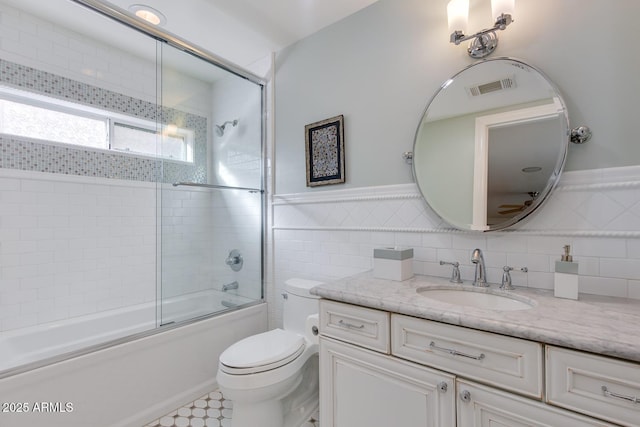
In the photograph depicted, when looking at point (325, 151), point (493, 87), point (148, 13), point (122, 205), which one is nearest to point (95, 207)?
point (122, 205)

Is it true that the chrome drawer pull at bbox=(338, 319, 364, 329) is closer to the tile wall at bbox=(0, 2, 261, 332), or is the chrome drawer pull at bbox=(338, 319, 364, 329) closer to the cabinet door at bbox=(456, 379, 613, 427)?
the cabinet door at bbox=(456, 379, 613, 427)

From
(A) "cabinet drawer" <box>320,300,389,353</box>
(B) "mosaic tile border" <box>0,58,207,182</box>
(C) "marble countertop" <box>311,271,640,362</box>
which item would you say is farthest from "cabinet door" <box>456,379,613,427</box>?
(B) "mosaic tile border" <box>0,58,207,182</box>

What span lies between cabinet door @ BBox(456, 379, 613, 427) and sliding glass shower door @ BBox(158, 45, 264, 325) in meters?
1.76

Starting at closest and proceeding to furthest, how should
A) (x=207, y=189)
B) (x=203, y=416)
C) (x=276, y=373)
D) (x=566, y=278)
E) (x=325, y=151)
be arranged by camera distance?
(x=566, y=278) < (x=276, y=373) < (x=203, y=416) < (x=325, y=151) < (x=207, y=189)

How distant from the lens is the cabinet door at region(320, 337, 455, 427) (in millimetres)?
1034

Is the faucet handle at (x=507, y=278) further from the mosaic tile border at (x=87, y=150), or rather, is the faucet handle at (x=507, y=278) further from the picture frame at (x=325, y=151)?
the mosaic tile border at (x=87, y=150)

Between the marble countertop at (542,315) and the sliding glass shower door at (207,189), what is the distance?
1276mm

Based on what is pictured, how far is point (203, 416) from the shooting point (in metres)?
1.82

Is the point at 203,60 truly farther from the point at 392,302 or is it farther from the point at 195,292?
the point at 392,302

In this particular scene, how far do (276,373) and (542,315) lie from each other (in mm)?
1170

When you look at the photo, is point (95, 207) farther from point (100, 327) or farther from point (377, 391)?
point (377, 391)

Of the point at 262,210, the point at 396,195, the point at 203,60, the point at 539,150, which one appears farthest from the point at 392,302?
the point at 203,60

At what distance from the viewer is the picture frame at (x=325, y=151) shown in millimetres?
2012

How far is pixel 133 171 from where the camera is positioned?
2.55m
